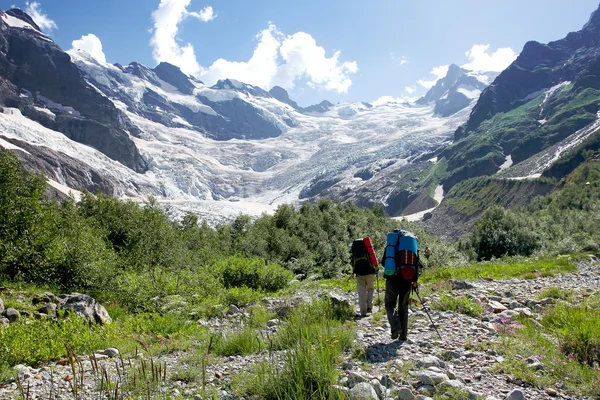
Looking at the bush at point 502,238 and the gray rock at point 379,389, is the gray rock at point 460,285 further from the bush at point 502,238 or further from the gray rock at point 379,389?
the bush at point 502,238

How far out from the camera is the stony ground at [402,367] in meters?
5.23

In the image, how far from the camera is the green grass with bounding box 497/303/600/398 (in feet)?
17.9

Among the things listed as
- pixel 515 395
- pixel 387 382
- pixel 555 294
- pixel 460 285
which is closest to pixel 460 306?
pixel 555 294

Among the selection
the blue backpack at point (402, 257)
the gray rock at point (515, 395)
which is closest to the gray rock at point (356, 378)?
the gray rock at point (515, 395)

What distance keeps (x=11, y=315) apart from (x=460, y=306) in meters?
12.3

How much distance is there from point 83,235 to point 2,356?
12751mm

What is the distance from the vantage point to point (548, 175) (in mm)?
157250

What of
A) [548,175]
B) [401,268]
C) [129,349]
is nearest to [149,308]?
[129,349]

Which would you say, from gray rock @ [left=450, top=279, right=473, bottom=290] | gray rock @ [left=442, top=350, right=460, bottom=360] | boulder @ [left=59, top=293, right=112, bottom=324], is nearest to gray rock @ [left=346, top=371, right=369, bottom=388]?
gray rock @ [left=442, top=350, right=460, bottom=360]

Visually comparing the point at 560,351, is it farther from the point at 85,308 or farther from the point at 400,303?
the point at 85,308

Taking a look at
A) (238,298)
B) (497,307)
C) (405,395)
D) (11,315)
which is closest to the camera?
(405,395)

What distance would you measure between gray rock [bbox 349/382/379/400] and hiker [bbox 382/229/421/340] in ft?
10.8

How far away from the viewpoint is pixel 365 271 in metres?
11.2

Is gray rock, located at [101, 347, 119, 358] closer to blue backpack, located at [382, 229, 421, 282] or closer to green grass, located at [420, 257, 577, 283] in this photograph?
blue backpack, located at [382, 229, 421, 282]
